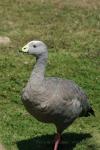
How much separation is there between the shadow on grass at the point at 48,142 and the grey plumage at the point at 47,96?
497 millimetres

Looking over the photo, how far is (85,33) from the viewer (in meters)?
Answer: 17.2

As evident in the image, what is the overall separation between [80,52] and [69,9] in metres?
4.16

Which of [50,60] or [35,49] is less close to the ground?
[35,49]

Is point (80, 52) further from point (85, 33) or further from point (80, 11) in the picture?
point (80, 11)

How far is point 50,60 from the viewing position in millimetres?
14828

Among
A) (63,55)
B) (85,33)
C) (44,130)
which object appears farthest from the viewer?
(85,33)

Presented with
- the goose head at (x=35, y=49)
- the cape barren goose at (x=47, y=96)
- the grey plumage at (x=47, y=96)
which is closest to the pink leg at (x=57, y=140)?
the cape barren goose at (x=47, y=96)

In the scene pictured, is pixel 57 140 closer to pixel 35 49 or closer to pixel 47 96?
pixel 47 96

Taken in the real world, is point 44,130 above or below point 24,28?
above

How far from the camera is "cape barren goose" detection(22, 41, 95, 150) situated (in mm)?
8797

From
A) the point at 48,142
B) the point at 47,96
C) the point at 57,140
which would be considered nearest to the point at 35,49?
the point at 47,96

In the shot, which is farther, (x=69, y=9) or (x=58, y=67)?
(x=69, y=9)

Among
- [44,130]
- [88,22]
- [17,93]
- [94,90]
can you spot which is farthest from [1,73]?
[88,22]

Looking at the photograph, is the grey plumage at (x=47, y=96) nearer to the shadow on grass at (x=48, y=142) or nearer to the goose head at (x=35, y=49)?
the goose head at (x=35, y=49)
